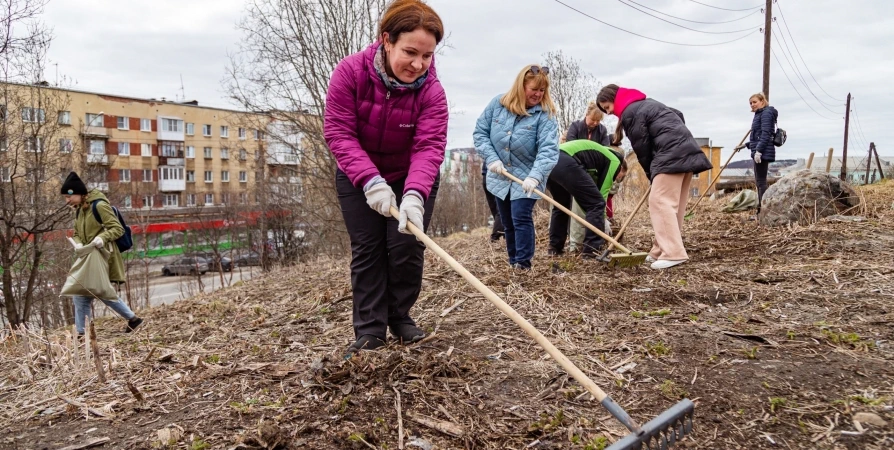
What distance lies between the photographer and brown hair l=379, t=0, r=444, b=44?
250 centimetres

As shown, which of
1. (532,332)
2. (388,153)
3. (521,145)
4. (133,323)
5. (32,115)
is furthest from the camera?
(32,115)

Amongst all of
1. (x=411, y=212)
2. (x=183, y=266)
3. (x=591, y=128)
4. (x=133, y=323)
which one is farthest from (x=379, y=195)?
(x=183, y=266)

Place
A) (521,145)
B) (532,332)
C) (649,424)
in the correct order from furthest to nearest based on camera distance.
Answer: (521,145), (532,332), (649,424)

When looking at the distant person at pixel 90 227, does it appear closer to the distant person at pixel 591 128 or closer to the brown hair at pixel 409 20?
the brown hair at pixel 409 20

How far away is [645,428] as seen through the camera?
1.78 meters

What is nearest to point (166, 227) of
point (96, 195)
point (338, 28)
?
point (338, 28)

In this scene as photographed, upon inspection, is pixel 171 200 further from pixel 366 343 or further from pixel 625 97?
pixel 366 343

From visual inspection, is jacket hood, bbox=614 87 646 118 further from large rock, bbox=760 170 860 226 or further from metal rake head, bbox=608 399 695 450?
metal rake head, bbox=608 399 695 450

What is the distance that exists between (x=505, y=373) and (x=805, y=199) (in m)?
6.52

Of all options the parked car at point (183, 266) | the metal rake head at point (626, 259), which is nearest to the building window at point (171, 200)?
the parked car at point (183, 266)

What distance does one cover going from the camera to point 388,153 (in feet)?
9.46

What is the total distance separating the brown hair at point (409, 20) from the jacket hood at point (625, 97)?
312cm

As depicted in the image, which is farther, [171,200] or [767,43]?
[171,200]

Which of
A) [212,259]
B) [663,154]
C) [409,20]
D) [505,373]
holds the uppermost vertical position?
[409,20]
